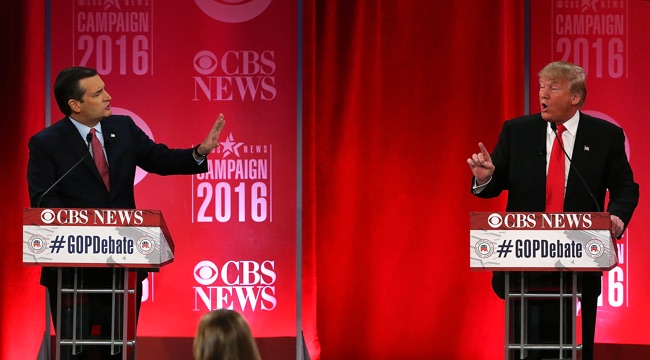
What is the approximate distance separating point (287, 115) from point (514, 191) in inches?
75.7

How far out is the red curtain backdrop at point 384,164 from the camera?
583 cm

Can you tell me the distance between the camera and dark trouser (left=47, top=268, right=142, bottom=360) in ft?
12.9

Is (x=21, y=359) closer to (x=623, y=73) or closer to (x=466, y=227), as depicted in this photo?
(x=466, y=227)

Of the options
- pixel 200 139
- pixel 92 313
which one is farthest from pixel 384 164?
pixel 92 313

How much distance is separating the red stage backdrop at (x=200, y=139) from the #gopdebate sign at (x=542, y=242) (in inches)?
86.8

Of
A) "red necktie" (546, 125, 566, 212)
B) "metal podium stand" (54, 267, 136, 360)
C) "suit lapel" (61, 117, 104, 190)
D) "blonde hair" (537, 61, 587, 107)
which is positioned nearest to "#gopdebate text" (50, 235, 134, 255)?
"metal podium stand" (54, 267, 136, 360)

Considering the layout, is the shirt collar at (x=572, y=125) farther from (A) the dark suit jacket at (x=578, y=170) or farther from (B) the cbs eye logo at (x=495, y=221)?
(B) the cbs eye logo at (x=495, y=221)

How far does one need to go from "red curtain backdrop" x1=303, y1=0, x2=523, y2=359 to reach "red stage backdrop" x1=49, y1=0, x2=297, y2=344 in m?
0.22

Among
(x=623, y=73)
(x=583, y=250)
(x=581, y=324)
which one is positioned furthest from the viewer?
(x=623, y=73)

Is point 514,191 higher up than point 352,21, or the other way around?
point 352,21

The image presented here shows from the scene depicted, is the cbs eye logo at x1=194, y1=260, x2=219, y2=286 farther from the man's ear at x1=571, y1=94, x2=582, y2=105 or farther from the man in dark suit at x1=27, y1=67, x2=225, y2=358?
the man's ear at x1=571, y1=94, x2=582, y2=105

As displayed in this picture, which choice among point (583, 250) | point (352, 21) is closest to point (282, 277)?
point (352, 21)

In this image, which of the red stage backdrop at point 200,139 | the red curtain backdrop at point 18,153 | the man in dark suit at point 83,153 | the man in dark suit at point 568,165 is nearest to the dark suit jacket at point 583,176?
the man in dark suit at point 568,165

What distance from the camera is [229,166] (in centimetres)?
586
